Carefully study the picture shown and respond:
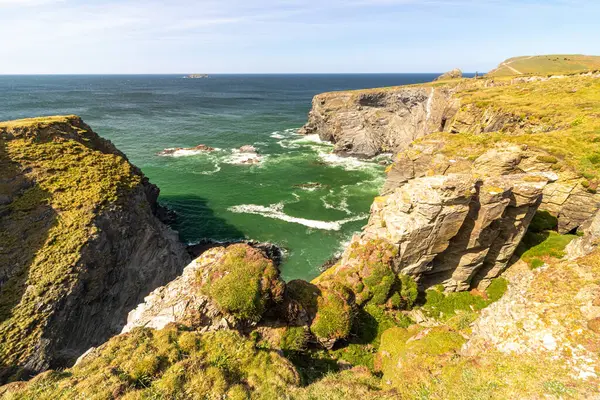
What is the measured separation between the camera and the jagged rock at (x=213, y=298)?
15.0 metres

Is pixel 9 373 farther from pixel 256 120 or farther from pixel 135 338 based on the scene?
pixel 256 120

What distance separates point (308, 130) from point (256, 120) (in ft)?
101

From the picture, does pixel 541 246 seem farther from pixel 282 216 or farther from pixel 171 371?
pixel 282 216

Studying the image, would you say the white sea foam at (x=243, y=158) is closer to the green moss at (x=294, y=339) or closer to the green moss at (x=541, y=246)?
the green moss at (x=294, y=339)

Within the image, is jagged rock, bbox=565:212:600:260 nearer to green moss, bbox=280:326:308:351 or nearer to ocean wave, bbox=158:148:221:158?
green moss, bbox=280:326:308:351

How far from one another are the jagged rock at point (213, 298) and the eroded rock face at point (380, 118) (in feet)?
217

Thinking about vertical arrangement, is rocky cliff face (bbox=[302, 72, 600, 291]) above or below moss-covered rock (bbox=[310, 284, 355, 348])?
above

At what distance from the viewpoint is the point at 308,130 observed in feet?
345

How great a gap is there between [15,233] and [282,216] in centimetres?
3265

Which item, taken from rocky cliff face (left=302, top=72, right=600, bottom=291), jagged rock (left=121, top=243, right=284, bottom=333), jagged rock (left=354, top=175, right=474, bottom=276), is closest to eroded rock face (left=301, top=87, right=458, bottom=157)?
rocky cliff face (left=302, top=72, right=600, bottom=291)

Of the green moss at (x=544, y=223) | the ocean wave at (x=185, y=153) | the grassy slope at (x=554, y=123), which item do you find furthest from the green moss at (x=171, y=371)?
the ocean wave at (x=185, y=153)

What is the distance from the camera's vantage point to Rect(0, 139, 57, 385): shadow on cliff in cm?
1928

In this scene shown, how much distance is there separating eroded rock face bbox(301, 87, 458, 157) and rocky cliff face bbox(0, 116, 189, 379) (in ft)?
203

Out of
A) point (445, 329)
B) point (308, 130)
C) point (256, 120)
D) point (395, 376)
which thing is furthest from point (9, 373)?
point (256, 120)
